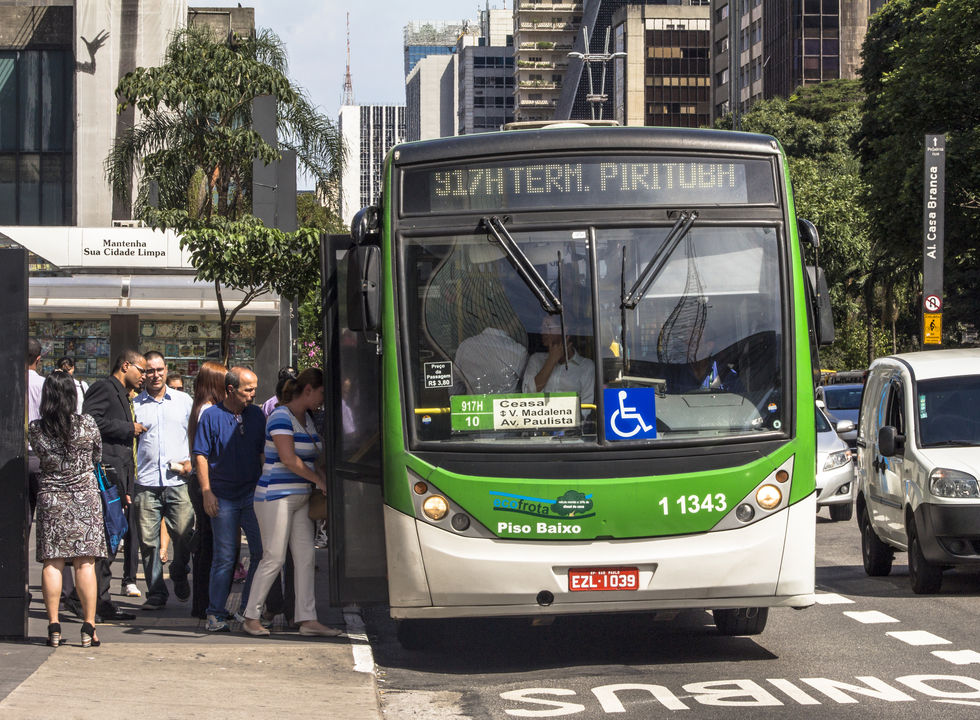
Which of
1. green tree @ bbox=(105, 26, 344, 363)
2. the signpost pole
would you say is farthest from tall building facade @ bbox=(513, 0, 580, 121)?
green tree @ bbox=(105, 26, 344, 363)

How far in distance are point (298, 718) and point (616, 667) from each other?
221cm

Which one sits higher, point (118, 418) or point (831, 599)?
point (118, 418)

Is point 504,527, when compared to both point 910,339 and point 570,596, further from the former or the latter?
point 910,339

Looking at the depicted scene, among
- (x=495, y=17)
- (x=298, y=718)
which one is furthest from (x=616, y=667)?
(x=495, y=17)

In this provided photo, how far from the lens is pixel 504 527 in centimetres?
708

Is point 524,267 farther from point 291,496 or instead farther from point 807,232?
point 291,496

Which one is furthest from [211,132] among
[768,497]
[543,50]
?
[543,50]

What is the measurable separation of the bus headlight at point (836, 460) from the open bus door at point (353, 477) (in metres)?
9.54

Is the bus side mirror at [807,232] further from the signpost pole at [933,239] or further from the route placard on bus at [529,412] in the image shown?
the signpost pole at [933,239]

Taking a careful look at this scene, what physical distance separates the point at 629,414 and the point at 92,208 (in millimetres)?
25281

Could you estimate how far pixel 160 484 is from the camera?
380 inches

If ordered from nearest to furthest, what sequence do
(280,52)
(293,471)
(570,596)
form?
(570,596)
(293,471)
(280,52)

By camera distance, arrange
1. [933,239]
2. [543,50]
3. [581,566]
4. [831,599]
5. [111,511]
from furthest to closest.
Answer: [543,50] → [933,239] → [831,599] → [111,511] → [581,566]

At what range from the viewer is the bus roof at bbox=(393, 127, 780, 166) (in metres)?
7.51
